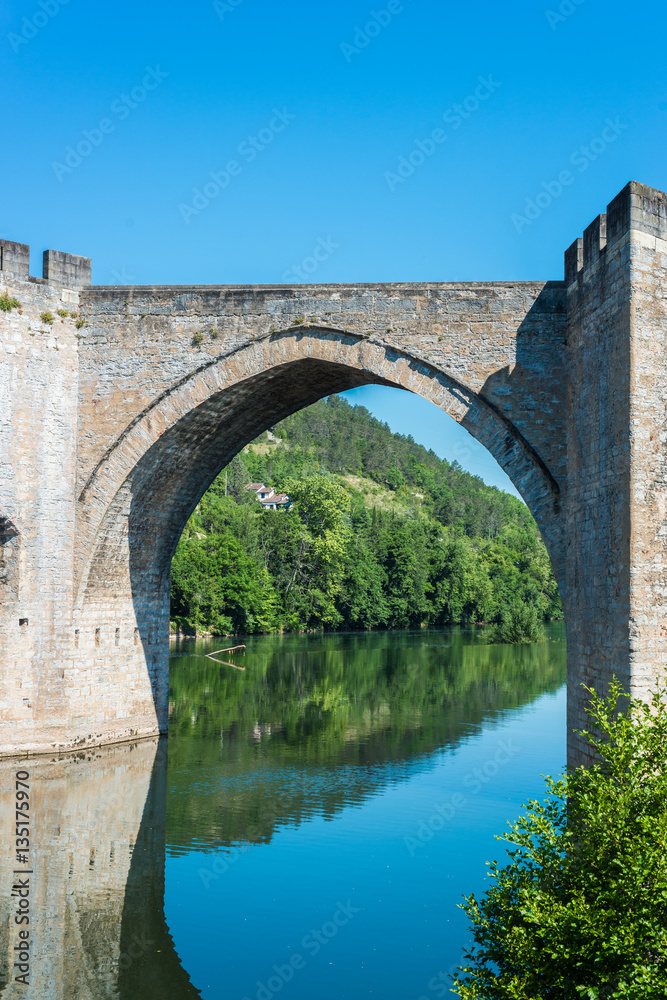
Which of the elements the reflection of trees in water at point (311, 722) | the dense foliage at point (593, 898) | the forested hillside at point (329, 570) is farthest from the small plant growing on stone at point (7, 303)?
the forested hillside at point (329, 570)

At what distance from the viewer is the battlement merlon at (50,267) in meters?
10.7

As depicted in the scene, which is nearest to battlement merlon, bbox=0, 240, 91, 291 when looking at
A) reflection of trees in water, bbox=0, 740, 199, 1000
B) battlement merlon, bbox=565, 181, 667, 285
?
reflection of trees in water, bbox=0, 740, 199, 1000

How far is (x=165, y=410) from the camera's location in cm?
1081

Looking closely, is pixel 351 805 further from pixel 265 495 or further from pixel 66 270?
pixel 265 495

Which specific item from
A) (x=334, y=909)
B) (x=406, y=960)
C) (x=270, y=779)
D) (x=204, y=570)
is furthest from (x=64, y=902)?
(x=204, y=570)

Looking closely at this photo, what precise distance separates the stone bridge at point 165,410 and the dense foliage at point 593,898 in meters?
3.31

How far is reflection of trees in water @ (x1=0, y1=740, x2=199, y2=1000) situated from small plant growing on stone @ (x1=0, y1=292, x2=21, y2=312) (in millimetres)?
5314

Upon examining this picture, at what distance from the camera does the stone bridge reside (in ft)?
29.8

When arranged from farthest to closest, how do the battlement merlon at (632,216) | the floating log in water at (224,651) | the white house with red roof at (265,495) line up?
the white house with red roof at (265,495) < the floating log in water at (224,651) < the battlement merlon at (632,216)

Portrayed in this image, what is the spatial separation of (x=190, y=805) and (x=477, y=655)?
17678mm

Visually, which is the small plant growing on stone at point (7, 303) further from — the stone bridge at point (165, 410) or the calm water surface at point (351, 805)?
the calm water surface at point (351, 805)

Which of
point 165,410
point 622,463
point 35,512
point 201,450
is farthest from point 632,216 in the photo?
point 35,512

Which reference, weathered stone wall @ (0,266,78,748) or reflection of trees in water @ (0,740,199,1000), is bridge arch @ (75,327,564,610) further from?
reflection of trees in water @ (0,740,199,1000)

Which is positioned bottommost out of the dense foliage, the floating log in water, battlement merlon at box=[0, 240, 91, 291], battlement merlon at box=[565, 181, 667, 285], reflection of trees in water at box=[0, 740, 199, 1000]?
the floating log in water
